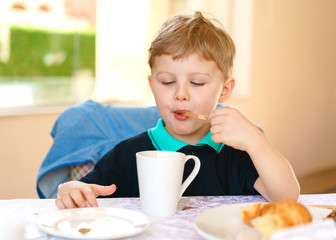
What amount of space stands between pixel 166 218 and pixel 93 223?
14 centimetres

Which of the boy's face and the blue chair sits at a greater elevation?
the boy's face

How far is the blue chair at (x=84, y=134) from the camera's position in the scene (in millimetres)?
1562

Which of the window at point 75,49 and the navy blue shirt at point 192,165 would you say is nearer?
the navy blue shirt at point 192,165

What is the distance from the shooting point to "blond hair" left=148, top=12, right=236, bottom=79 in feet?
4.14

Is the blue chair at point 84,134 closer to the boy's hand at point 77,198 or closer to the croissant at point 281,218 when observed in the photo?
the boy's hand at point 77,198

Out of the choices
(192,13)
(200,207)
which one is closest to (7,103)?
(192,13)

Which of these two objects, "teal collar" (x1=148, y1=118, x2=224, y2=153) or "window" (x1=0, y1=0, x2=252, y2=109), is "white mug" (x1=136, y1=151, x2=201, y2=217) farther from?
"window" (x1=0, y1=0, x2=252, y2=109)

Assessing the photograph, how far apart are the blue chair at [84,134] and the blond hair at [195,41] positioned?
401 millimetres

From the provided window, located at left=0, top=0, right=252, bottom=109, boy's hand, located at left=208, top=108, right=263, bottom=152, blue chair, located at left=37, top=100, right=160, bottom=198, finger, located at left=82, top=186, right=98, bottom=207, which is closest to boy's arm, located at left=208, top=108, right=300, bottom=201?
boy's hand, located at left=208, top=108, right=263, bottom=152

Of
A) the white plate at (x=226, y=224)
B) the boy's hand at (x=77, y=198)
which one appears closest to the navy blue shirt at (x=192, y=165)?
the boy's hand at (x=77, y=198)

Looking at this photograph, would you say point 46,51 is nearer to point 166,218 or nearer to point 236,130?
point 236,130

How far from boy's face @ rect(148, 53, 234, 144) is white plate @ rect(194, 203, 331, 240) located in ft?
1.32

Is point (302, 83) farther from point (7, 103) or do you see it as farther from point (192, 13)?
point (192, 13)

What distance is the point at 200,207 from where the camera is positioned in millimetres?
979
